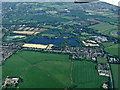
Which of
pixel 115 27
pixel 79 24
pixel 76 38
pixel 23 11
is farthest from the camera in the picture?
pixel 23 11

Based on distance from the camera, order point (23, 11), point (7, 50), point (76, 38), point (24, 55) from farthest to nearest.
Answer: point (23, 11), point (76, 38), point (7, 50), point (24, 55)

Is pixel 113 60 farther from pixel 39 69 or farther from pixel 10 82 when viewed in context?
pixel 10 82

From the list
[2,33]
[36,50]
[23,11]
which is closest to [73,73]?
[36,50]

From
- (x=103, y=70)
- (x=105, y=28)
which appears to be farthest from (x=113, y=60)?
(x=105, y=28)

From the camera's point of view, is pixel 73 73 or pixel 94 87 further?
pixel 73 73

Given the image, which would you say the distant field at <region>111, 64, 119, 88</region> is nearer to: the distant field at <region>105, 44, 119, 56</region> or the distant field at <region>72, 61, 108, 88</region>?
the distant field at <region>72, 61, 108, 88</region>

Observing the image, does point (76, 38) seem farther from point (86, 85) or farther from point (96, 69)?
point (86, 85)

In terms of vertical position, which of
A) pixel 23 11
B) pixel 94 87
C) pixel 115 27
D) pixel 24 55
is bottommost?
pixel 94 87

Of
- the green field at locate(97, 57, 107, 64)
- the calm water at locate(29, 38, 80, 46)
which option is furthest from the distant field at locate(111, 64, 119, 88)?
the calm water at locate(29, 38, 80, 46)
